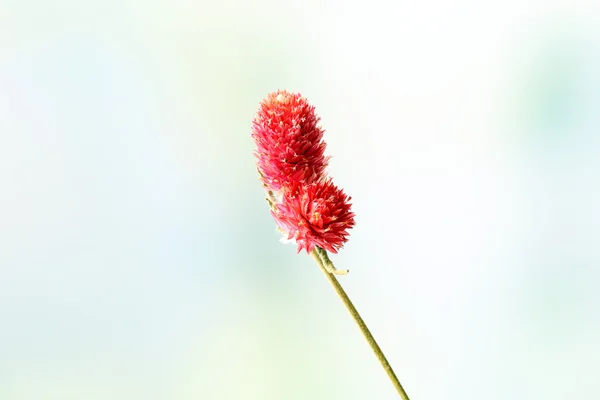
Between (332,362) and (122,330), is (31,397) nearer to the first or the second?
(122,330)

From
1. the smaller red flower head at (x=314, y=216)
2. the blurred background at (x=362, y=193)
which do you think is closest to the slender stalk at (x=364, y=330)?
the smaller red flower head at (x=314, y=216)

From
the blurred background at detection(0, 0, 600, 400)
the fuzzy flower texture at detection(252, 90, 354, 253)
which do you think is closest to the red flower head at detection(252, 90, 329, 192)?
the fuzzy flower texture at detection(252, 90, 354, 253)

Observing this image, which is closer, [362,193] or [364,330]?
[364,330]

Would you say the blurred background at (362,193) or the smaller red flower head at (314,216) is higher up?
the blurred background at (362,193)

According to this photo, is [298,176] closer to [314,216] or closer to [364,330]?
[314,216]

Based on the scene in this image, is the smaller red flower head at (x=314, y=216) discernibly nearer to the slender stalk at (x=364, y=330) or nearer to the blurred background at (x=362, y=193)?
the slender stalk at (x=364, y=330)

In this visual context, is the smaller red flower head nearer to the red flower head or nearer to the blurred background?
the red flower head

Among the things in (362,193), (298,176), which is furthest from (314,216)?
(362,193)
